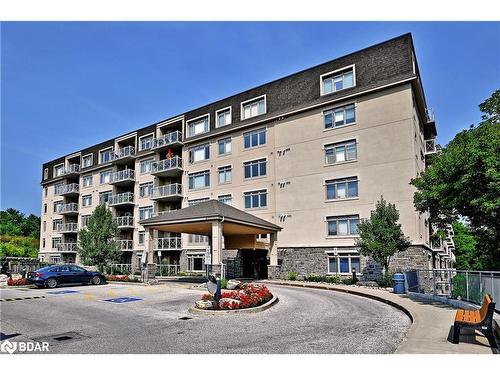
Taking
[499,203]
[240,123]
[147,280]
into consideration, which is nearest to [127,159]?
[240,123]

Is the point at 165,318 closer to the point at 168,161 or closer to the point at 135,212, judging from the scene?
the point at 168,161

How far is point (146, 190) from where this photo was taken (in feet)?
151

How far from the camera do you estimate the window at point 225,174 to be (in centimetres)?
3766

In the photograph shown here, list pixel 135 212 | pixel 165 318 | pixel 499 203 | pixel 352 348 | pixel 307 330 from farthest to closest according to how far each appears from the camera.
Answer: pixel 135 212 → pixel 499 203 → pixel 165 318 → pixel 307 330 → pixel 352 348

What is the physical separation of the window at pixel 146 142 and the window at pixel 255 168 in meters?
14.7

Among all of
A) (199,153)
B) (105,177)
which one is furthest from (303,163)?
(105,177)

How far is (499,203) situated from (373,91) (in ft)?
52.5

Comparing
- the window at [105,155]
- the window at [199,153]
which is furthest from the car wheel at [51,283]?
the window at [105,155]

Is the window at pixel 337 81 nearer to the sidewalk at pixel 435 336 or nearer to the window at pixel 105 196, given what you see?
the sidewalk at pixel 435 336

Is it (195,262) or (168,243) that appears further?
(168,243)

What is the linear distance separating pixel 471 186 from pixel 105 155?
45659mm

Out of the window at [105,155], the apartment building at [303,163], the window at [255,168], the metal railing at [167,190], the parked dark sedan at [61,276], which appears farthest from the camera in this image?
the window at [105,155]

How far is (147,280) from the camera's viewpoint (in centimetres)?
2742

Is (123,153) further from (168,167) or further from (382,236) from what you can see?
(382,236)
